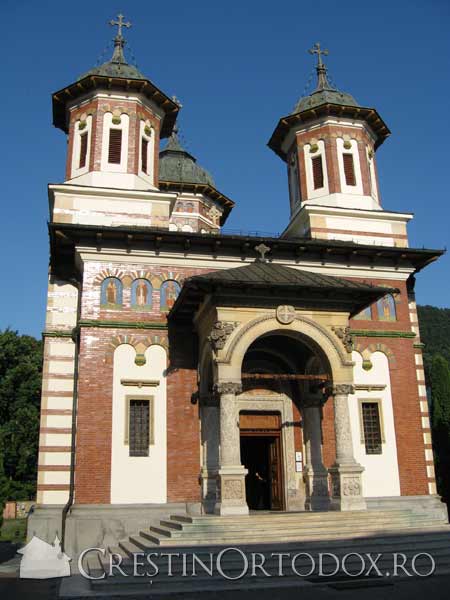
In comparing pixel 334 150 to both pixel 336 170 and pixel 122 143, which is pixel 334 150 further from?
pixel 122 143

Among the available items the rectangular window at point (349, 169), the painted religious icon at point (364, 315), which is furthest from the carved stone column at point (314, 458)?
the rectangular window at point (349, 169)

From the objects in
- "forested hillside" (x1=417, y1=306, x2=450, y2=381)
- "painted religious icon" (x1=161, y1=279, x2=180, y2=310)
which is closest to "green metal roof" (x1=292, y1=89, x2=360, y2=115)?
"painted religious icon" (x1=161, y1=279, x2=180, y2=310)

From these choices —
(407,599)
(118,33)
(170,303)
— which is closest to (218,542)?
(407,599)

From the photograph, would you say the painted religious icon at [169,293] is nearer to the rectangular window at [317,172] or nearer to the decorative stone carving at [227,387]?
the decorative stone carving at [227,387]

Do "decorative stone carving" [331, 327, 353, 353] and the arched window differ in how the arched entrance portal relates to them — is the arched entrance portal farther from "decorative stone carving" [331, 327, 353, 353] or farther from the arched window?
the arched window

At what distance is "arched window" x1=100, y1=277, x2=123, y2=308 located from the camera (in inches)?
783

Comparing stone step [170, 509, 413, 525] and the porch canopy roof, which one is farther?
the porch canopy roof

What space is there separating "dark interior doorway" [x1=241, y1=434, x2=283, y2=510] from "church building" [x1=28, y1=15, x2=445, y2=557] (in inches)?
3.1

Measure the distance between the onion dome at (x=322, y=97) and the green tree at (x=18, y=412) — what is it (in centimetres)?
2868

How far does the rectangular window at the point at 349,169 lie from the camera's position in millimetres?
25391

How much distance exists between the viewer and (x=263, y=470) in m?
22.1

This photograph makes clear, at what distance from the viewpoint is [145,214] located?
2256 centimetres

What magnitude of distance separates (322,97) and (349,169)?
12.2 feet

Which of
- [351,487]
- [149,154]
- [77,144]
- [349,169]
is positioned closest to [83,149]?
[77,144]
